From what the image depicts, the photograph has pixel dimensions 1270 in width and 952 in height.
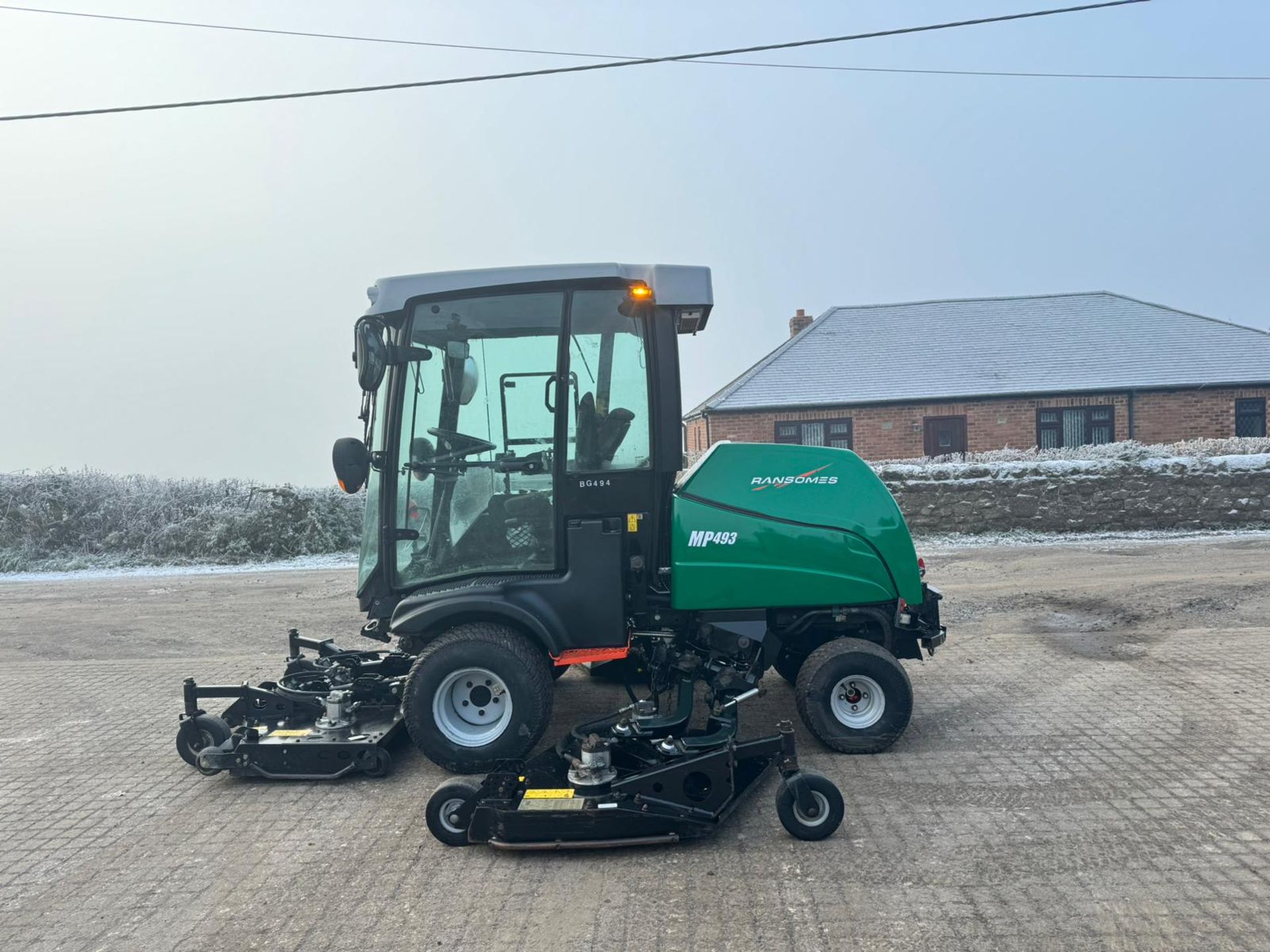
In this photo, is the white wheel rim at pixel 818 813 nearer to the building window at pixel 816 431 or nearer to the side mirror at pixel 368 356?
the side mirror at pixel 368 356

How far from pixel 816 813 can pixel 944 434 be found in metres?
21.2

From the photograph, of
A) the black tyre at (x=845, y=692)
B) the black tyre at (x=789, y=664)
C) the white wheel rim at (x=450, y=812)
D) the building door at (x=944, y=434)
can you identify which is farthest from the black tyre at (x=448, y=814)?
the building door at (x=944, y=434)

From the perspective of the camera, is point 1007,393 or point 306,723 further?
point 1007,393

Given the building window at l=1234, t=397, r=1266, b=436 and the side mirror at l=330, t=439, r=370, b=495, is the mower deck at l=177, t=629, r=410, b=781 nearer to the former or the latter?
the side mirror at l=330, t=439, r=370, b=495

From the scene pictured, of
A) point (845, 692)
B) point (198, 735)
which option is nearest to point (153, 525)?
point (198, 735)

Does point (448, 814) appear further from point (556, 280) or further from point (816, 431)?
point (816, 431)

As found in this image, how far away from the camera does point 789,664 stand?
20.2ft

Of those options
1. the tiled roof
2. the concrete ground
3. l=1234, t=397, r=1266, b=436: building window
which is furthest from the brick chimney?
the concrete ground

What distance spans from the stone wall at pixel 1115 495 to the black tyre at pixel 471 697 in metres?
12.7

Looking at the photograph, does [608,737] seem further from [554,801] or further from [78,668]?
[78,668]

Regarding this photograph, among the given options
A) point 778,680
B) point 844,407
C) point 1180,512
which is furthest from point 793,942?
point 844,407

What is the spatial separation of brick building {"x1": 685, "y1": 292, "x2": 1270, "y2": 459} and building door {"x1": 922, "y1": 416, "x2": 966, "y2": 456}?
3cm

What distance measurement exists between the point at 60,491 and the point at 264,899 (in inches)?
628

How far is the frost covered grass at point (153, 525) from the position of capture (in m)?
16.1
